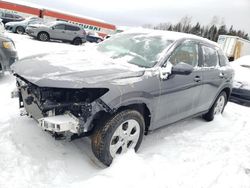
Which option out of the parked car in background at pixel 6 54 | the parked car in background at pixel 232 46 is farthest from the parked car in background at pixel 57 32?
the parked car in background at pixel 6 54

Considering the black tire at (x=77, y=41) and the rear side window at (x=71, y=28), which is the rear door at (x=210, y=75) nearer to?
the rear side window at (x=71, y=28)

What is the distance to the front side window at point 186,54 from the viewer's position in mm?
4105

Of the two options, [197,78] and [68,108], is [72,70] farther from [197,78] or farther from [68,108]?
[197,78]

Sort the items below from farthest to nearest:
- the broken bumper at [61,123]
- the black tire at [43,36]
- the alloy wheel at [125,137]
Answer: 1. the black tire at [43,36]
2. the alloy wheel at [125,137]
3. the broken bumper at [61,123]

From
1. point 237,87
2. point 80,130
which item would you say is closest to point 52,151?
point 80,130

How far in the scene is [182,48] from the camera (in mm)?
4316

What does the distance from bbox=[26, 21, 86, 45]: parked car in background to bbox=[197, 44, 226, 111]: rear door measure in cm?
1599

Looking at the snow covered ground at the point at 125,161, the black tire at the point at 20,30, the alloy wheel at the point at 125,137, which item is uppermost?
the alloy wheel at the point at 125,137

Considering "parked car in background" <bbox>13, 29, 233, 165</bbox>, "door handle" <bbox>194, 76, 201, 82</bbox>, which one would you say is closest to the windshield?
"parked car in background" <bbox>13, 29, 233, 165</bbox>

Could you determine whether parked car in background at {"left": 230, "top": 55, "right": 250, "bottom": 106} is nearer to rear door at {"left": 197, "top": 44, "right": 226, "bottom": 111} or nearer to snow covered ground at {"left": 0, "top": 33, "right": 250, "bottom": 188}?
rear door at {"left": 197, "top": 44, "right": 226, "bottom": 111}

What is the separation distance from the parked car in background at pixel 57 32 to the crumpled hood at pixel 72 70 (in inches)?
641

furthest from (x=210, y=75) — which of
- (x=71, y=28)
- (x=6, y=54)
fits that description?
(x=71, y=28)

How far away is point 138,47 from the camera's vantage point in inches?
167

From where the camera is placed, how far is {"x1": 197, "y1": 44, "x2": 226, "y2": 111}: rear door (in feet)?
16.1
